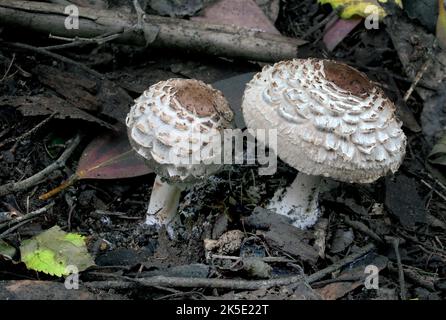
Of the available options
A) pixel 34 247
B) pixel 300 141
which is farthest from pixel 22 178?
pixel 300 141

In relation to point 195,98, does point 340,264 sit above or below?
below

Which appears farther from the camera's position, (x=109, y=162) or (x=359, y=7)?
(x=359, y=7)

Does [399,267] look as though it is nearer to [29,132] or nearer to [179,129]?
[179,129]

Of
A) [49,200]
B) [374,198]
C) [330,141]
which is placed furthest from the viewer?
[374,198]

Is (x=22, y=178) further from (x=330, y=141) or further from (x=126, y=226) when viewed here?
(x=330, y=141)

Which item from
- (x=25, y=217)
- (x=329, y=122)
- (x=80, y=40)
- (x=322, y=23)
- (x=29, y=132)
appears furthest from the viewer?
(x=322, y=23)

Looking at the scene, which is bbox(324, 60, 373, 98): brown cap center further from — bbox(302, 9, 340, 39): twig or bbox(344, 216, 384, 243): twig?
bbox(302, 9, 340, 39): twig

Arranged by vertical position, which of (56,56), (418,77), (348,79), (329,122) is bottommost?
(56,56)

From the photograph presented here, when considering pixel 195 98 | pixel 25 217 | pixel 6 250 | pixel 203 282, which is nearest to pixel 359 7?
pixel 195 98
